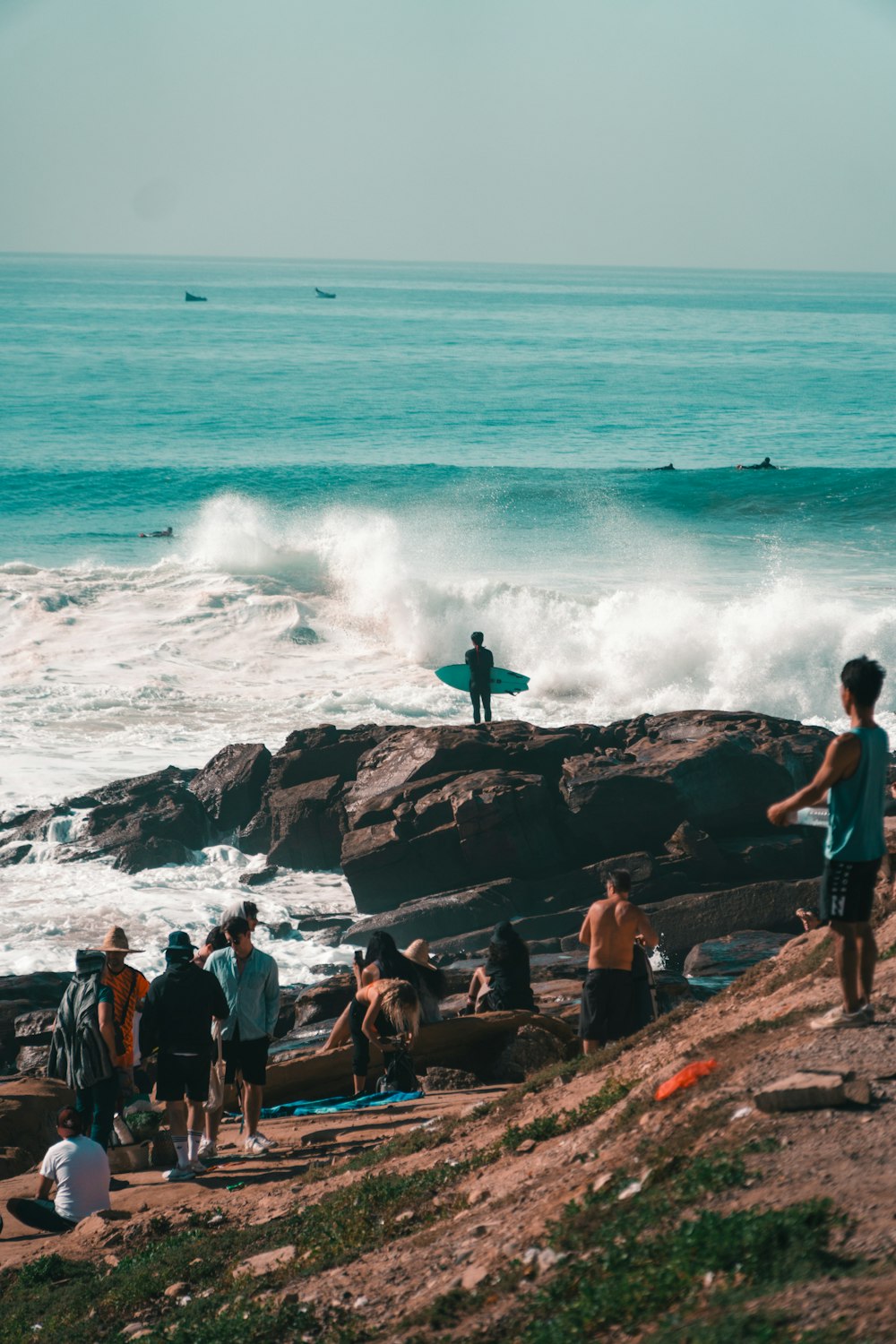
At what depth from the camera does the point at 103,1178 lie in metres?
7.48

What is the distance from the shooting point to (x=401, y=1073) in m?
9.09

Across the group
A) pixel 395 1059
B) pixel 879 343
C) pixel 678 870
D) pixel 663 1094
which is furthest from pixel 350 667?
pixel 879 343

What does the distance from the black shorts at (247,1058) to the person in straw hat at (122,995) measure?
573 mm

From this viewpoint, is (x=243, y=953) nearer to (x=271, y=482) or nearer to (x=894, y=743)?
(x=894, y=743)

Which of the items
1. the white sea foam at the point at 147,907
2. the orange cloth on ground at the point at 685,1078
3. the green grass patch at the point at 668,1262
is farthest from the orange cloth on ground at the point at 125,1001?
the white sea foam at the point at 147,907

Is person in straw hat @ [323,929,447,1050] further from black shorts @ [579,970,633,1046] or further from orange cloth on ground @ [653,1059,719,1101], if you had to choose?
orange cloth on ground @ [653,1059,719,1101]

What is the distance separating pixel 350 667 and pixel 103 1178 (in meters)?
20.6

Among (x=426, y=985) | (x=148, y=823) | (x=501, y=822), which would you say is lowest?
(x=426, y=985)

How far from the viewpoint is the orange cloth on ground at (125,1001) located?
7.91 m

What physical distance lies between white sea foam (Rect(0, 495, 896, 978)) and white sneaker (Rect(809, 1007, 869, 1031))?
31.6 feet

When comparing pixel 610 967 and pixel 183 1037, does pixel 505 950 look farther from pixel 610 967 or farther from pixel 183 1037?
pixel 183 1037

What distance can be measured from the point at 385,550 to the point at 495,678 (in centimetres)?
1372

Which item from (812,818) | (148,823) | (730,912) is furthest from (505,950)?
(148,823)

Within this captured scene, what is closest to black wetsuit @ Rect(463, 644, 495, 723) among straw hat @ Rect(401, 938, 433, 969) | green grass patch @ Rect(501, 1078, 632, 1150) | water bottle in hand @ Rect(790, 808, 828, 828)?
water bottle in hand @ Rect(790, 808, 828, 828)
